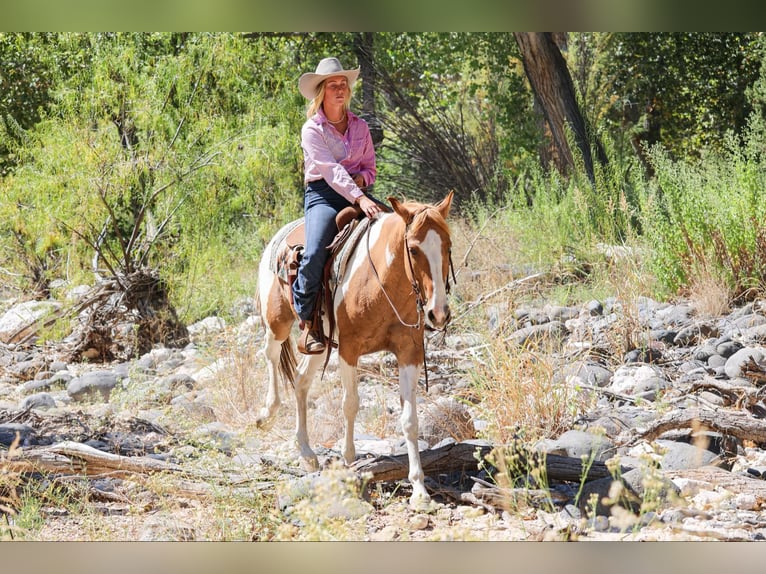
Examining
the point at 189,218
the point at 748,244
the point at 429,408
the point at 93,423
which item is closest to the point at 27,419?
the point at 93,423

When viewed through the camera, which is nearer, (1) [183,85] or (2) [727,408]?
(2) [727,408]

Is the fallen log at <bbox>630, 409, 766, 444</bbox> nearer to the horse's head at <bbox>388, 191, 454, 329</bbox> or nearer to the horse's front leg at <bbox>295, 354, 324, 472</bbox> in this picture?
the horse's head at <bbox>388, 191, 454, 329</bbox>

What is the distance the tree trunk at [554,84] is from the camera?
782 centimetres

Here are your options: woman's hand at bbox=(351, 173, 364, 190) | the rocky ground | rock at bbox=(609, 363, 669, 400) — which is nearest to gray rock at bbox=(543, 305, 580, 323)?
the rocky ground

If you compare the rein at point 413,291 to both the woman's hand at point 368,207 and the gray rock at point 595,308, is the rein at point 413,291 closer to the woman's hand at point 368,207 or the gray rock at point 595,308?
the woman's hand at point 368,207

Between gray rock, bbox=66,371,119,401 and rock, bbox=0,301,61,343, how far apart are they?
1.33 meters

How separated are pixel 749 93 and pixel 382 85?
346cm

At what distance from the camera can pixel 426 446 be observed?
13.2ft

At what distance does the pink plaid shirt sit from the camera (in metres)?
3.64

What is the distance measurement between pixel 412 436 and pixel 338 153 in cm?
133

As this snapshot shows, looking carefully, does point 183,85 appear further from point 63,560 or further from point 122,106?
point 63,560

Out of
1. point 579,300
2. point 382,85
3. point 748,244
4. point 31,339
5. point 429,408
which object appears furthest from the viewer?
point 382,85

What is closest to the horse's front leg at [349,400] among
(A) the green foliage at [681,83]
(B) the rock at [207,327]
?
(B) the rock at [207,327]

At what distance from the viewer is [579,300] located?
20.6 ft
